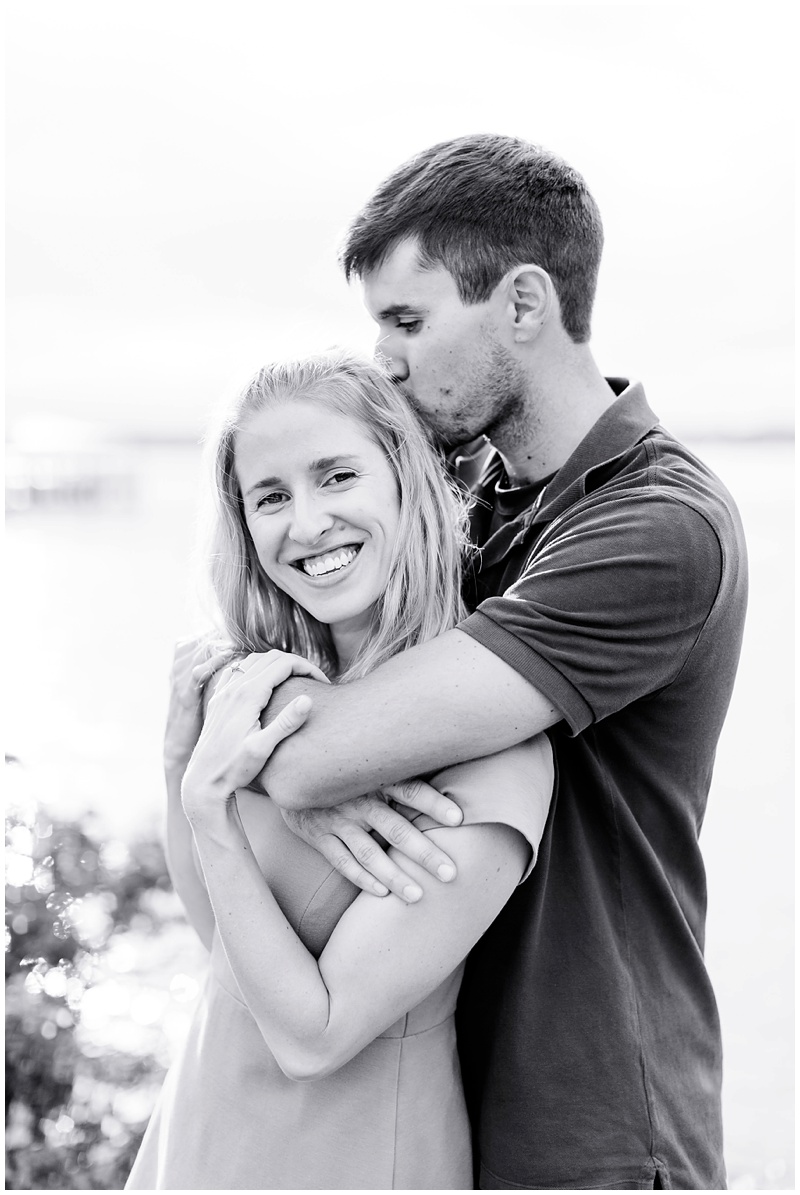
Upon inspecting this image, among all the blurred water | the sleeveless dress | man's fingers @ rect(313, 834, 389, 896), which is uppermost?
man's fingers @ rect(313, 834, 389, 896)

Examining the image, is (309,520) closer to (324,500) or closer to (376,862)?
(324,500)

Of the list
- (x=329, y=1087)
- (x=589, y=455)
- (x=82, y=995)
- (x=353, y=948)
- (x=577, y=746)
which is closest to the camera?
(x=353, y=948)

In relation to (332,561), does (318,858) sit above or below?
below

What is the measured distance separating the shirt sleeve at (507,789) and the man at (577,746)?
4 cm

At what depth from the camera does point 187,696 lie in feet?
6.04

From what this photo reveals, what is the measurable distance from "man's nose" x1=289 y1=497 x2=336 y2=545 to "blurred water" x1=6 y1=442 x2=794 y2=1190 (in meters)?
0.41

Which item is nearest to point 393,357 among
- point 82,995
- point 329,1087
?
point 329,1087

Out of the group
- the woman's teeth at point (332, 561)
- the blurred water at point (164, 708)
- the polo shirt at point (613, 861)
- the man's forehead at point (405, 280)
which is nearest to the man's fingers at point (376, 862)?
the polo shirt at point (613, 861)

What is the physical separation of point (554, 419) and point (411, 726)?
0.84m

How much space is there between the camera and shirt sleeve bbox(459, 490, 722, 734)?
4.72ft

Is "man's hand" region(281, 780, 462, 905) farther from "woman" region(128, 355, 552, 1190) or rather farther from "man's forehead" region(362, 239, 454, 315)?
"man's forehead" region(362, 239, 454, 315)

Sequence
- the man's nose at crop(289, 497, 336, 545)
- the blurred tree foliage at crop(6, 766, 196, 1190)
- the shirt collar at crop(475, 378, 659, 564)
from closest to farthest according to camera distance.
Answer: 1. the man's nose at crop(289, 497, 336, 545)
2. the shirt collar at crop(475, 378, 659, 564)
3. the blurred tree foliage at crop(6, 766, 196, 1190)

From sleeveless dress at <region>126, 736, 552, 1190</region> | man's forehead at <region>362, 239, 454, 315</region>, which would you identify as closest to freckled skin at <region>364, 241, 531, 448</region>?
man's forehead at <region>362, 239, 454, 315</region>

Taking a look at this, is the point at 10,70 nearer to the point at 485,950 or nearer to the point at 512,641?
the point at 512,641
